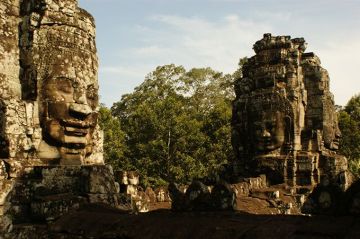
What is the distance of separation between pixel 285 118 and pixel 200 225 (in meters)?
13.1

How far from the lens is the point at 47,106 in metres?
6.23

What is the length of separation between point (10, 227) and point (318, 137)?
44.7 feet

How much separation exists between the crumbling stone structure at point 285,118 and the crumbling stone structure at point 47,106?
32.9 ft

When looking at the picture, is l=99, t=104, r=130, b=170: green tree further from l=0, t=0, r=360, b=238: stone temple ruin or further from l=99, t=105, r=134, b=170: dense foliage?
l=0, t=0, r=360, b=238: stone temple ruin

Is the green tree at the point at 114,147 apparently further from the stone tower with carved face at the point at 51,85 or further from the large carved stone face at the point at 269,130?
the stone tower with carved face at the point at 51,85

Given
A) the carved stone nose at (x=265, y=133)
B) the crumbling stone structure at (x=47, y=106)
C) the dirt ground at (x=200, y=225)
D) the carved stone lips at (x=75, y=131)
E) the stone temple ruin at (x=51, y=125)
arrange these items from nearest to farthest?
1. the dirt ground at (x=200, y=225)
2. the stone temple ruin at (x=51, y=125)
3. the crumbling stone structure at (x=47, y=106)
4. the carved stone lips at (x=75, y=131)
5. the carved stone nose at (x=265, y=133)

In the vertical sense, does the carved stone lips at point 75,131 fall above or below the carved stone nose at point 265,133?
below

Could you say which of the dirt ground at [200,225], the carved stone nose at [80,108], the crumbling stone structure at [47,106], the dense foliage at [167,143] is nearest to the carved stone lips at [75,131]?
the crumbling stone structure at [47,106]

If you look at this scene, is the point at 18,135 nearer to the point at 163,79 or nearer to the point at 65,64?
the point at 65,64

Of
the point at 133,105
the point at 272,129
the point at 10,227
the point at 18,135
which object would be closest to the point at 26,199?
the point at 10,227

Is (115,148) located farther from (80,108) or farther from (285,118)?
(80,108)

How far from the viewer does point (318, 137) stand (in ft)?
55.3

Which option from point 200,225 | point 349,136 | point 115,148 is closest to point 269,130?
point 200,225

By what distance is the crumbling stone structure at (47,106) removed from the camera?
5508mm
